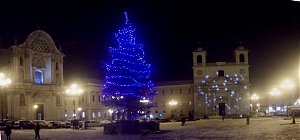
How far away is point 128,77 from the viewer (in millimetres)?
27484

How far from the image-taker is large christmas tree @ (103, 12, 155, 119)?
27.5m

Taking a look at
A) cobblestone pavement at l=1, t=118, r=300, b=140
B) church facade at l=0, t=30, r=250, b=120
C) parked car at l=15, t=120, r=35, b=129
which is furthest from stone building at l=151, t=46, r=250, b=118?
cobblestone pavement at l=1, t=118, r=300, b=140

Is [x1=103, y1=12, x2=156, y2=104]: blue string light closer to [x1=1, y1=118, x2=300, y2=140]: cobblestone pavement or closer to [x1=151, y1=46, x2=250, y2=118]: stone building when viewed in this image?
[x1=1, y1=118, x2=300, y2=140]: cobblestone pavement

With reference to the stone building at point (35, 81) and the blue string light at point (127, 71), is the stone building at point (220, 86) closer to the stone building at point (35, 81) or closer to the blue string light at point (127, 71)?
the stone building at point (35, 81)

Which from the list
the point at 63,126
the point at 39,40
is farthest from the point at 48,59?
the point at 63,126

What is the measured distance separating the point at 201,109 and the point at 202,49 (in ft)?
33.6

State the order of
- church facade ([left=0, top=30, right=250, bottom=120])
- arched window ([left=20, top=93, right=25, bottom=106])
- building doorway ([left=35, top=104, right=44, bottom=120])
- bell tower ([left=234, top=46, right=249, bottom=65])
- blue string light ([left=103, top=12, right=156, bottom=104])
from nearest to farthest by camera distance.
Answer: blue string light ([left=103, top=12, right=156, bottom=104]) → arched window ([left=20, top=93, right=25, bottom=106]) → church facade ([left=0, top=30, right=250, bottom=120]) → building doorway ([left=35, top=104, right=44, bottom=120]) → bell tower ([left=234, top=46, right=249, bottom=65])

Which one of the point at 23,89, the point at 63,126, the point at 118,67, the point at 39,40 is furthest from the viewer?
the point at 39,40

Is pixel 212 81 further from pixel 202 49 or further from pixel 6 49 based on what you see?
pixel 6 49

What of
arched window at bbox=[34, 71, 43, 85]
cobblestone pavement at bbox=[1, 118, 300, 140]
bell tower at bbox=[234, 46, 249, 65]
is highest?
bell tower at bbox=[234, 46, 249, 65]

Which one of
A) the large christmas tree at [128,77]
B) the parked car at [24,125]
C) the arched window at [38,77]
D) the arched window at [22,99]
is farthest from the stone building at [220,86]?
the large christmas tree at [128,77]

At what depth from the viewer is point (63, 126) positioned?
38.5 meters

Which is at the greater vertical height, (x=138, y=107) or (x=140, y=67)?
(x=140, y=67)

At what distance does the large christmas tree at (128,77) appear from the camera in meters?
27.5
